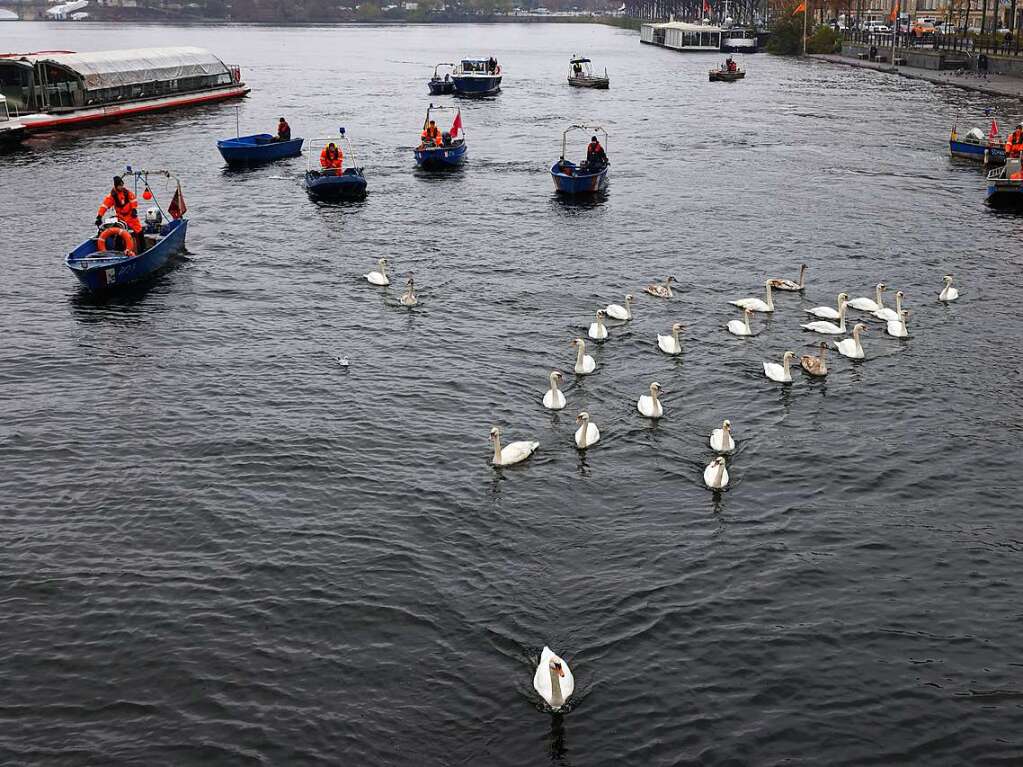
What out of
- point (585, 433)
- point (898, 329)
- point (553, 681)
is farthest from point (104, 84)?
point (553, 681)

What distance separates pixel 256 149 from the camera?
238 ft

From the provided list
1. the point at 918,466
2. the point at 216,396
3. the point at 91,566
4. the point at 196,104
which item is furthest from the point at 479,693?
the point at 196,104

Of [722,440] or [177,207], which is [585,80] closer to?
[177,207]

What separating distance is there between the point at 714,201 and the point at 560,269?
18.6 m

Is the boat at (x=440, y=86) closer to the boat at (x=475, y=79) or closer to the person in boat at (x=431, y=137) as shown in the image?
the boat at (x=475, y=79)

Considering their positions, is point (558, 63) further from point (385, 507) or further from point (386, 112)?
point (385, 507)

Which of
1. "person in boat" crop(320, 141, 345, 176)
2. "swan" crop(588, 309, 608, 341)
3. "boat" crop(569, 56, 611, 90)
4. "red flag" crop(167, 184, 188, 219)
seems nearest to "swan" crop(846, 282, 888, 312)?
"swan" crop(588, 309, 608, 341)

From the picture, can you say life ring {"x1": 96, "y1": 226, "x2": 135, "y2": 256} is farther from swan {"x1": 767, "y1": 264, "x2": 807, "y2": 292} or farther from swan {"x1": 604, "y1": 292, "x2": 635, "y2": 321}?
swan {"x1": 767, "y1": 264, "x2": 807, "y2": 292}

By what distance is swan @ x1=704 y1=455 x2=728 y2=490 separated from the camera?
26562mm

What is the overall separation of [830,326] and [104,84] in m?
80.1

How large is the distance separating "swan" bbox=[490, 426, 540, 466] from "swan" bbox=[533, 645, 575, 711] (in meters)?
8.83

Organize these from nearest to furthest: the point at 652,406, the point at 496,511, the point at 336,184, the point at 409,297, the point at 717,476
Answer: the point at 496,511, the point at 717,476, the point at 652,406, the point at 409,297, the point at 336,184

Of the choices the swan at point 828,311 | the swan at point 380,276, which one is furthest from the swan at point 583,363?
the swan at point 380,276

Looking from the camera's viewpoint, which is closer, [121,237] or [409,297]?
[409,297]
